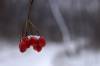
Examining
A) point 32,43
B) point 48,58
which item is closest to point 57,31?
point 48,58

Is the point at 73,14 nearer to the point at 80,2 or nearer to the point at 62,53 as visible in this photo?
the point at 80,2

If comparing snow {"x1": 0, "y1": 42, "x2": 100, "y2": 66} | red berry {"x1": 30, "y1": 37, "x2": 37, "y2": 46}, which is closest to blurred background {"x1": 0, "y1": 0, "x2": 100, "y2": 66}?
snow {"x1": 0, "y1": 42, "x2": 100, "y2": 66}

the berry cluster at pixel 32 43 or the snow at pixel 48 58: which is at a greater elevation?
the berry cluster at pixel 32 43

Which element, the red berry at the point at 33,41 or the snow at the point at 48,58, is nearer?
the red berry at the point at 33,41

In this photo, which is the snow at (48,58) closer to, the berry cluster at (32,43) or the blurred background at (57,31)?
the blurred background at (57,31)

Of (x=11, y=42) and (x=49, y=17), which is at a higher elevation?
(x=49, y=17)

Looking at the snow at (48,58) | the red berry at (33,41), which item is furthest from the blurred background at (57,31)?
the red berry at (33,41)

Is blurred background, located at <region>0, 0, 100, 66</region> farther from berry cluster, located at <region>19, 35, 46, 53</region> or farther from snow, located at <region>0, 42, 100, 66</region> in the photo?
berry cluster, located at <region>19, 35, 46, 53</region>

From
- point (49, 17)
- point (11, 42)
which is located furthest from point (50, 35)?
point (11, 42)
